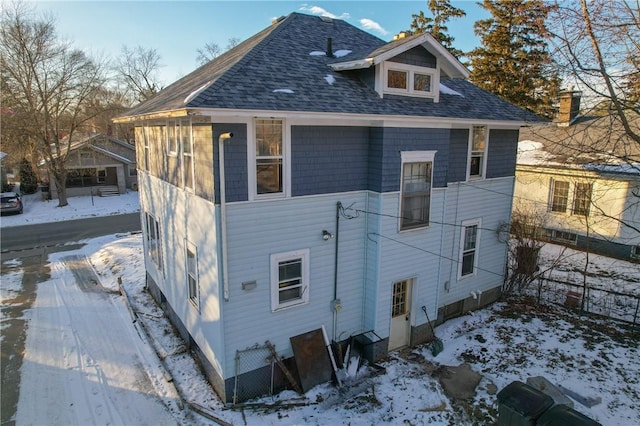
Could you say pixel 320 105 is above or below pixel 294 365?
above

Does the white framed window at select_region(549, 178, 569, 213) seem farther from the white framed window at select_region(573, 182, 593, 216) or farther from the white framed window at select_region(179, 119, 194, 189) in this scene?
the white framed window at select_region(179, 119, 194, 189)

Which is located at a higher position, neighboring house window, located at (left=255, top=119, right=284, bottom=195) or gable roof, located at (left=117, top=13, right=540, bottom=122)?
gable roof, located at (left=117, top=13, right=540, bottom=122)

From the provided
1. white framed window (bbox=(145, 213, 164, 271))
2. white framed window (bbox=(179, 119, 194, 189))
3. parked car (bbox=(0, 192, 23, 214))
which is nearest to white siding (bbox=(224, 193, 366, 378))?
white framed window (bbox=(179, 119, 194, 189))

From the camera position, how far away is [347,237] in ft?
31.2

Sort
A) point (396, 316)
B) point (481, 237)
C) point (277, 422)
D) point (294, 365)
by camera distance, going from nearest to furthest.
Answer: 1. point (277, 422)
2. point (294, 365)
3. point (396, 316)
4. point (481, 237)

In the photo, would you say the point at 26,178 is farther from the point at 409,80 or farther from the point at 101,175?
the point at 409,80

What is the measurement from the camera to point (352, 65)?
30.5 ft

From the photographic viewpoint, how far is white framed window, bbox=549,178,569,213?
19.9 meters

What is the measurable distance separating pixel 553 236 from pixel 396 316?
1442cm

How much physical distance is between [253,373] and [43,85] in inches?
1219

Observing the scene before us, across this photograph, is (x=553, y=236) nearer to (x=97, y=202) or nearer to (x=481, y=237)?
(x=481, y=237)

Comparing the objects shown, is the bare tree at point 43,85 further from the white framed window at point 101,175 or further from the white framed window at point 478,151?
the white framed window at point 478,151

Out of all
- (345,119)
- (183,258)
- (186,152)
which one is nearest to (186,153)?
(186,152)

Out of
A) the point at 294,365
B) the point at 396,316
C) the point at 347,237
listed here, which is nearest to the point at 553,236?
the point at 396,316
